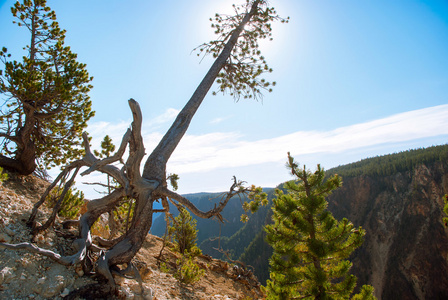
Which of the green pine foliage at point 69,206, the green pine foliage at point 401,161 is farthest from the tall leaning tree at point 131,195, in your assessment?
the green pine foliage at point 401,161

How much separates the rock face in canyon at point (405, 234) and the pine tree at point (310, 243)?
9029 centimetres

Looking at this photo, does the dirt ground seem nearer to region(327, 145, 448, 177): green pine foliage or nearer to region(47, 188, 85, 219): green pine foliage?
region(47, 188, 85, 219): green pine foliage

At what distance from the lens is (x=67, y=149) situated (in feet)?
24.8

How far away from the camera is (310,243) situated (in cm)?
483

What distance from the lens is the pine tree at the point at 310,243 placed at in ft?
15.4

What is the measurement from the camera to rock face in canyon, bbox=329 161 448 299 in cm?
7050

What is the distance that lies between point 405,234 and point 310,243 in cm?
9723

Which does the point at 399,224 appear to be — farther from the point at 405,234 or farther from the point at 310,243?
the point at 310,243

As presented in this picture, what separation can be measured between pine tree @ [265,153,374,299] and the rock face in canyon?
3555 inches

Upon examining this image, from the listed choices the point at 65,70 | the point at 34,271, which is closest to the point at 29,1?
the point at 65,70

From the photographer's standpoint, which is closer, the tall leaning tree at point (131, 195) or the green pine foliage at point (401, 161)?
the tall leaning tree at point (131, 195)

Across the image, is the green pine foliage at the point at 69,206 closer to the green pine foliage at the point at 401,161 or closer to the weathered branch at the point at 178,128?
the weathered branch at the point at 178,128

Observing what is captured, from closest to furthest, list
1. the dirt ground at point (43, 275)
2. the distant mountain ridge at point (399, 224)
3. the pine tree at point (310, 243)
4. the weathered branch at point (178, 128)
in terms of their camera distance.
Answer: the dirt ground at point (43, 275) < the weathered branch at point (178, 128) < the pine tree at point (310, 243) < the distant mountain ridge at point (399, 224)

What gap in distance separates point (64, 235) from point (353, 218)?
109 meters
